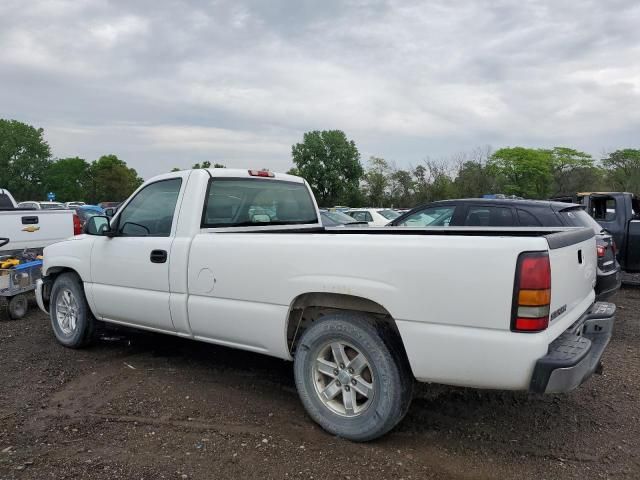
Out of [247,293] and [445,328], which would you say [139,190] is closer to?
[247,293]

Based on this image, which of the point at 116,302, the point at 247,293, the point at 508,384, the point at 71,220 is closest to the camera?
the point at 508,384

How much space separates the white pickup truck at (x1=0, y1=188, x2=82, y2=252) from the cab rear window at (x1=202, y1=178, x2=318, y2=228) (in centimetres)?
468

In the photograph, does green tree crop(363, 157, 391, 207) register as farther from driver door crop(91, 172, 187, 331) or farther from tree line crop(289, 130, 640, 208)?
driver door crop(91, 172, 187, 331)

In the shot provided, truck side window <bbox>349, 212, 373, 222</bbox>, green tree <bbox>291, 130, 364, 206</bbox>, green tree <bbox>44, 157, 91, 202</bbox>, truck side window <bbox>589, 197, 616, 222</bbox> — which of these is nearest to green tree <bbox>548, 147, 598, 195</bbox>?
green tree <bbox>291, 130, 364, 206</bbox>

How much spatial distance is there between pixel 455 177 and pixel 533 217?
47961mm

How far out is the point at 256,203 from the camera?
197 inches

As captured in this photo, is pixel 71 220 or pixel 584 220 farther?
pixel 71 220

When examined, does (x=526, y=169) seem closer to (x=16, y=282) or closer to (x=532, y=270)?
(x=16, y=282)

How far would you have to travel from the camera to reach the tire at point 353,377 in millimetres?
3236

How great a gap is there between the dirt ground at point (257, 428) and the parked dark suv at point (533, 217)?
1.53 metres

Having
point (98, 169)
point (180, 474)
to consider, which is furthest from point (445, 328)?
point (98, 169)

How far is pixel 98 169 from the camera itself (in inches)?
3191

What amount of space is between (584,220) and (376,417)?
184 inches

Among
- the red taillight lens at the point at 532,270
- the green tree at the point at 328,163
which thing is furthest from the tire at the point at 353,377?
the green tree at the point at 328,163
